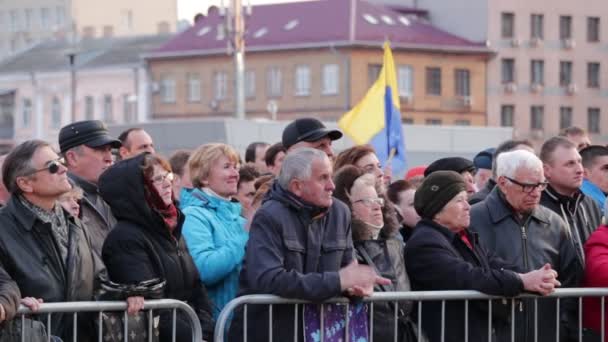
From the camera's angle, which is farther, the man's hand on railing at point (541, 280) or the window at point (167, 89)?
the window at point (167, 89)

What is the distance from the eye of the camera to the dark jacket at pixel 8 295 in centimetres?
839

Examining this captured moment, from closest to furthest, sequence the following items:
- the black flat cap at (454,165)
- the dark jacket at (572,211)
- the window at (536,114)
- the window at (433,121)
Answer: the dark jacket at (572,211) < the black flat cap at (454,165) < the window at (433,121) < the window at (536,114)

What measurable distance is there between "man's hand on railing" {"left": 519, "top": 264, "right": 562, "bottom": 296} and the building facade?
75.9 m

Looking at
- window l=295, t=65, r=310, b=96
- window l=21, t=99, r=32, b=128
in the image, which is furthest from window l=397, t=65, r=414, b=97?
window l=21, t=99, r=32, b=128

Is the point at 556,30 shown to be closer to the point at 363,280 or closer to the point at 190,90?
the point at 190,90

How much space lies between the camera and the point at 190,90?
96.1 m

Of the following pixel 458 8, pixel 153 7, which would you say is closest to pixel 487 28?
pixel 458 8

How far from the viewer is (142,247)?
30.5 feet

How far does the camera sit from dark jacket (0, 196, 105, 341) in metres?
8.79

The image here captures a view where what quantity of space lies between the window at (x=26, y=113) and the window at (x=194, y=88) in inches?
469

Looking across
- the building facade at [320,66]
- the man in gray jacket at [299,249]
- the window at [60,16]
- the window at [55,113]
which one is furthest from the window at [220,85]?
the man in gray jacket at [299,249]

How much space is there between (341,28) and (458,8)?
28.5ft

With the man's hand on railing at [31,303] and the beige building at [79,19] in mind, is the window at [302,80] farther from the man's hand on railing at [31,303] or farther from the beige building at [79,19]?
the man's hand on railing at [31,303]

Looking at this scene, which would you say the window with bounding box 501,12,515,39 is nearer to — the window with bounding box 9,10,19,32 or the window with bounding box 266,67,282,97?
the window with bounding box 266,67,282,97
